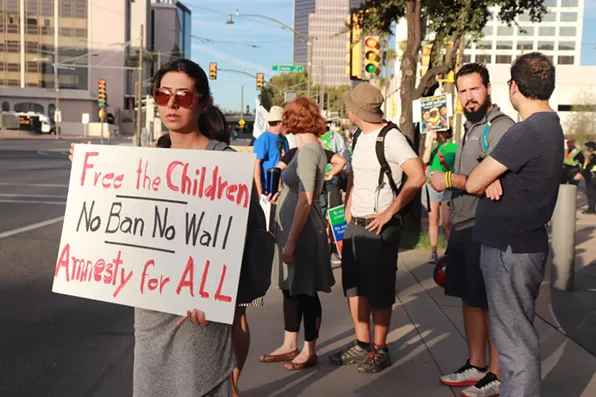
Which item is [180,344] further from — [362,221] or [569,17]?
[569,17]

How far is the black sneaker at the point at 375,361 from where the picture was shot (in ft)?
17.4

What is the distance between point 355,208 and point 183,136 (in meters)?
2.32

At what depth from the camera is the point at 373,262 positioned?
5145mm

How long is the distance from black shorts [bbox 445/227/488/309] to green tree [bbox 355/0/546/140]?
7.36 metres

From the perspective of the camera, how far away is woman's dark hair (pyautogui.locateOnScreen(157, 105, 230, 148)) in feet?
11.0

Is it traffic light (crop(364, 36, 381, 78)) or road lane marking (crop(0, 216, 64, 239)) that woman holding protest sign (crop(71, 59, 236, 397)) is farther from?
traffic light (crop(364, 36, 381, 78))

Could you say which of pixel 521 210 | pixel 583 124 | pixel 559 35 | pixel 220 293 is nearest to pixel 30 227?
pixel 521 210

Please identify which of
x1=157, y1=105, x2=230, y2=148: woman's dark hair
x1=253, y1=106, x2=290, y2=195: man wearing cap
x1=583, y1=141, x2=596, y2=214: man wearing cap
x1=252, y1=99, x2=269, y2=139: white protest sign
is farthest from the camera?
x1=583, y1=141, x2=596, y2=214: man wearing cap

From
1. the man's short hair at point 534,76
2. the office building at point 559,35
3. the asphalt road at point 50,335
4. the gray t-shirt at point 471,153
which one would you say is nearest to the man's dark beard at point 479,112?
the gray t-shirt at point 471,153

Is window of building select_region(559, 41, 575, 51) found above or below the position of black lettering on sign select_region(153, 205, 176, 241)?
above

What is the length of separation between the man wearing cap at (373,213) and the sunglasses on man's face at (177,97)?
225cm

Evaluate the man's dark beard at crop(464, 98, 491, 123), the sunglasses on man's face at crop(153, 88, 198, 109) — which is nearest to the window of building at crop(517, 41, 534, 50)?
the man's dark beard at crop(464, 98, 491, 123)

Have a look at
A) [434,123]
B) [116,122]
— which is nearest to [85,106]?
[116,122]

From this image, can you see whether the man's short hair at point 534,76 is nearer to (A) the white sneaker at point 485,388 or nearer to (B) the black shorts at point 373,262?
(B) the black shorts at point 373,262
